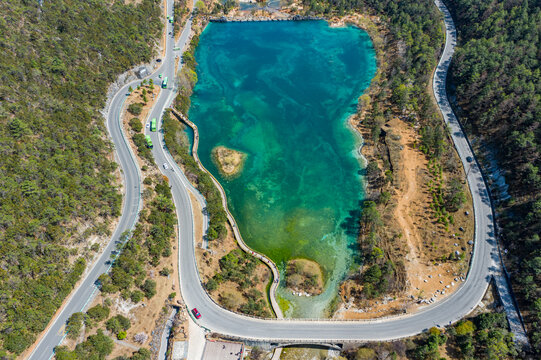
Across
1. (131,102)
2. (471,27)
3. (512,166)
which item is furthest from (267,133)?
(471,27)

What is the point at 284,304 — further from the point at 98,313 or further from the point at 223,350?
the point at 98,313

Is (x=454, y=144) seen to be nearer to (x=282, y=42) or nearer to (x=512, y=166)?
(x=512, y=166)

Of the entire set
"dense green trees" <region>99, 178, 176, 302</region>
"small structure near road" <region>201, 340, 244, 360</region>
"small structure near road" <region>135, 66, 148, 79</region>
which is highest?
"small structure near road" <region>135, 66, 148, 79</region>

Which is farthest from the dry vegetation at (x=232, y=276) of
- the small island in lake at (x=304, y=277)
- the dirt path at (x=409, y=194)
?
the dirt path at (x=409, y=194)

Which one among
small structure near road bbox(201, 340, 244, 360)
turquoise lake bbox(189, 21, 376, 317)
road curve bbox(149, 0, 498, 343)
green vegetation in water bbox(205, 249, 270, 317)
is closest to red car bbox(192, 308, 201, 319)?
road curve bbox(149, 0, 498, 343)

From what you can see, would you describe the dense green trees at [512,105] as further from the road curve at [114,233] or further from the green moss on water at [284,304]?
the road curve at [114,233]

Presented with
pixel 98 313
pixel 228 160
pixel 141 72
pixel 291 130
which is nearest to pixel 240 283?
pixel 98 313

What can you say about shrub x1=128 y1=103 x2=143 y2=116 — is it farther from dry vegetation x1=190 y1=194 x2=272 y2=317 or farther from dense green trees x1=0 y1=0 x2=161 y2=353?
dry vegetation x1=190 y1=194 x2=272 y2=317
